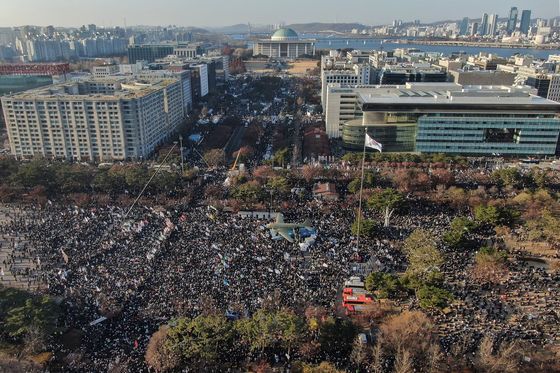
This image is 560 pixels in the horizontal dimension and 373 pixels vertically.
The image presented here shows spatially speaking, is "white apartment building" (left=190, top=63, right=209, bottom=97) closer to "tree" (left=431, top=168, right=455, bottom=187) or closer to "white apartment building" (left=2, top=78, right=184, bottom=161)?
"white apartment building" (left=2, top=78, right=184, bottom=161)

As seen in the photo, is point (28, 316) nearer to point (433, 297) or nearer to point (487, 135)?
point (433, 297)

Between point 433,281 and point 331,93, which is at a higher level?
point 331,93

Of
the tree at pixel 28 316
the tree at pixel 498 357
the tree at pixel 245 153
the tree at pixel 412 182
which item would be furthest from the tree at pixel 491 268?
the tree at pixel 245 153

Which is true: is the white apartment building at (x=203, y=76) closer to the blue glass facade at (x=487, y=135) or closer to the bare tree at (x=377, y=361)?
the blue glass facade at (x=487, y=135)

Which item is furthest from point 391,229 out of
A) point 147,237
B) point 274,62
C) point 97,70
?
point 274,62

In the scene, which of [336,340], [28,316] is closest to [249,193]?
[336,340]

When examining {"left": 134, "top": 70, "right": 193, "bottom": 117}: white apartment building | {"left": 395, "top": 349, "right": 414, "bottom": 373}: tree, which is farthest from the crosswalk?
{"left": 134, "top": 70, "right": 193, "bottom": 117}: white apartment building

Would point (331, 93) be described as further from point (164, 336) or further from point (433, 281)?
point (164, 336)
